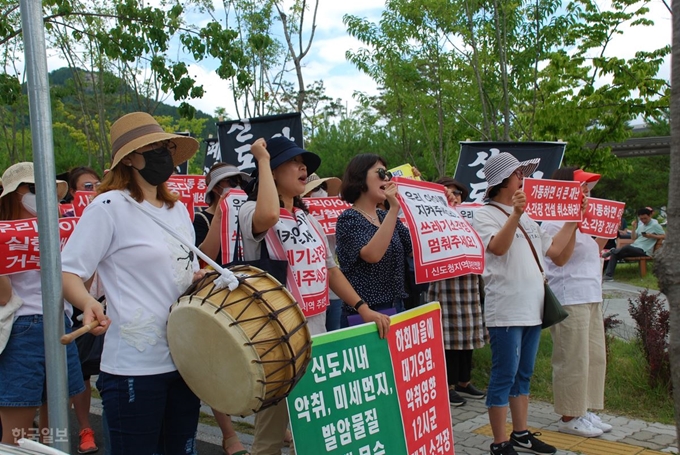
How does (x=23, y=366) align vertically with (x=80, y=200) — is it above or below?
below

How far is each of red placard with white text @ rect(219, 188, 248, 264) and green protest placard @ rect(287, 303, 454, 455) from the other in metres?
0.89

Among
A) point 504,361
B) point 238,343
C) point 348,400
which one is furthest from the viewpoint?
point 504,361

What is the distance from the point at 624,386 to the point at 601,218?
1.76 meters

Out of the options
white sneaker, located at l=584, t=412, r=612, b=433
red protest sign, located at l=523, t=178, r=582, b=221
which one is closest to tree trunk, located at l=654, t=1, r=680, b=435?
red protest sign, located at l=523, t=178, r=582, b=221

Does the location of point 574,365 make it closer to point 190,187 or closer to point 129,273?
point 129,273

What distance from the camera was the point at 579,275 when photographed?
5160 mm

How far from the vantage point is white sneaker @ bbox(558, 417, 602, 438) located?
505cm

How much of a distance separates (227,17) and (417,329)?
1255 cm

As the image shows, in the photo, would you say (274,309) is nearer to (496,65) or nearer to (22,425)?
(22,425)

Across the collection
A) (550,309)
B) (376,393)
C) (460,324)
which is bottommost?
(460,324)

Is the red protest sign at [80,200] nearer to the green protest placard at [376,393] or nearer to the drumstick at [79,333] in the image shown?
the green protest placard at [376,393]

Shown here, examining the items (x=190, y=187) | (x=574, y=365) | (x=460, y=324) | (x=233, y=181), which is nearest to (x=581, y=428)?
(x=574, y=365)

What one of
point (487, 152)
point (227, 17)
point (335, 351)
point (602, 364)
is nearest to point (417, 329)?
point (335, 351)

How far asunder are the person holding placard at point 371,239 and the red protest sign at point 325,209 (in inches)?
70.7
